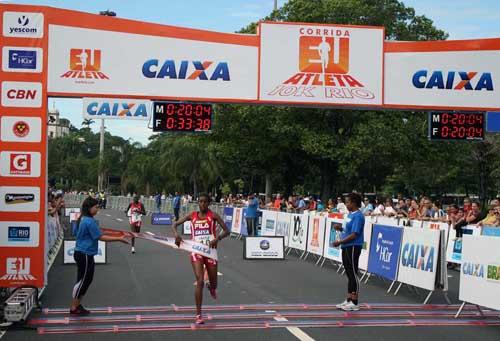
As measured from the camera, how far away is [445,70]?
47.7ft

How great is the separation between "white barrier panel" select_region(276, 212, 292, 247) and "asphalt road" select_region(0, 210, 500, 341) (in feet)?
9.91

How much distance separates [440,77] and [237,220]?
1597 cm

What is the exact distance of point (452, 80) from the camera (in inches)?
574

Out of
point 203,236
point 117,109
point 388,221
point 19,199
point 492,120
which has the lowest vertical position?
point 388,221

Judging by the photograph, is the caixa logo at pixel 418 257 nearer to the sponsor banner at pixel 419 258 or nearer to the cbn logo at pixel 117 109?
the sponsor banner at pixel 419 258

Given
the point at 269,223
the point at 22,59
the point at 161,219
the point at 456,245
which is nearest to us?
the point at 22,59

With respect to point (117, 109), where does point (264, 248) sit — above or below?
below

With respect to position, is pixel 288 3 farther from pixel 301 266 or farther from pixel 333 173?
pixel 301 266

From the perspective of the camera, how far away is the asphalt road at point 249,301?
900 cm

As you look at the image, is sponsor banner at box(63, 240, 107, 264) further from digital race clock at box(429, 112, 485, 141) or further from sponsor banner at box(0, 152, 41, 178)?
digital race clock at box(429, 112, 485, 141)

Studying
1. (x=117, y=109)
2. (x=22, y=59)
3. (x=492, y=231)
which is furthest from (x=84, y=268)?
(x=492, y=231)

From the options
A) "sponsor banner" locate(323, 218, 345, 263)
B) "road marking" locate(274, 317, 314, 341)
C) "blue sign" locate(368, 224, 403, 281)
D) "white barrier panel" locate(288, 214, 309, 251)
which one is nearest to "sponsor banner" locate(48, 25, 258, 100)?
"blue sign" locate(368, 224, 403, 281)

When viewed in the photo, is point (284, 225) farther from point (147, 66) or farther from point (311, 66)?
point (147, 66)

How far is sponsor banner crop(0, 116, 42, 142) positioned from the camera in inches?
447
